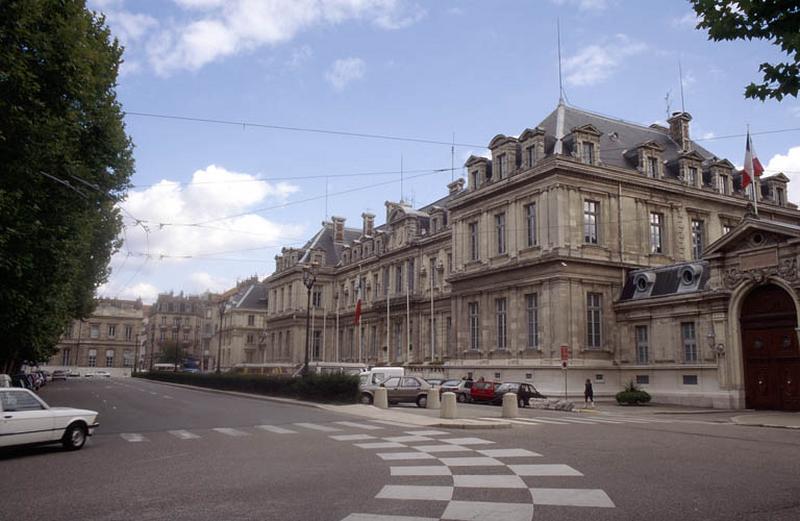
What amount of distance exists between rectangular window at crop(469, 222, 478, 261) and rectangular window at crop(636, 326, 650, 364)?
12355mm

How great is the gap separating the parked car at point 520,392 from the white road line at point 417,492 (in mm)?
24635

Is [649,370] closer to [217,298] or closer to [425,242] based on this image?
[425,242]

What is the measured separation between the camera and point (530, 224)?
42156mm

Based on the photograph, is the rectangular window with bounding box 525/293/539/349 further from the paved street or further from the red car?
the paved street

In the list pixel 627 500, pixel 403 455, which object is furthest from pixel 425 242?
pixel 627 500

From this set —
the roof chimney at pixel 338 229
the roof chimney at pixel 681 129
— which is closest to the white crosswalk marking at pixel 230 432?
the roof chimney at pixel 681 129

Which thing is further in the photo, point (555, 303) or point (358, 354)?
point (358, 354)

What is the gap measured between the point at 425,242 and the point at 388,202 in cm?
1301

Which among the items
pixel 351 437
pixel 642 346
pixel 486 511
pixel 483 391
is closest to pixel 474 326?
pixel 483 391

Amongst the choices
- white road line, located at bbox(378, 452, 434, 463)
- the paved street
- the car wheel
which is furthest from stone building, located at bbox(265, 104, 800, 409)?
the car wheel

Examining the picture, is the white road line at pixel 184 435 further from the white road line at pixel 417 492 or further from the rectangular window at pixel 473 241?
the rectangular window at pixel 473 241

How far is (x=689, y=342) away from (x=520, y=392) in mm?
9596

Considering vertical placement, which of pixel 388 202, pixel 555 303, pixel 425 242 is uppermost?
pixel 388 202

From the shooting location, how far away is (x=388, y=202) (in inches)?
2822
